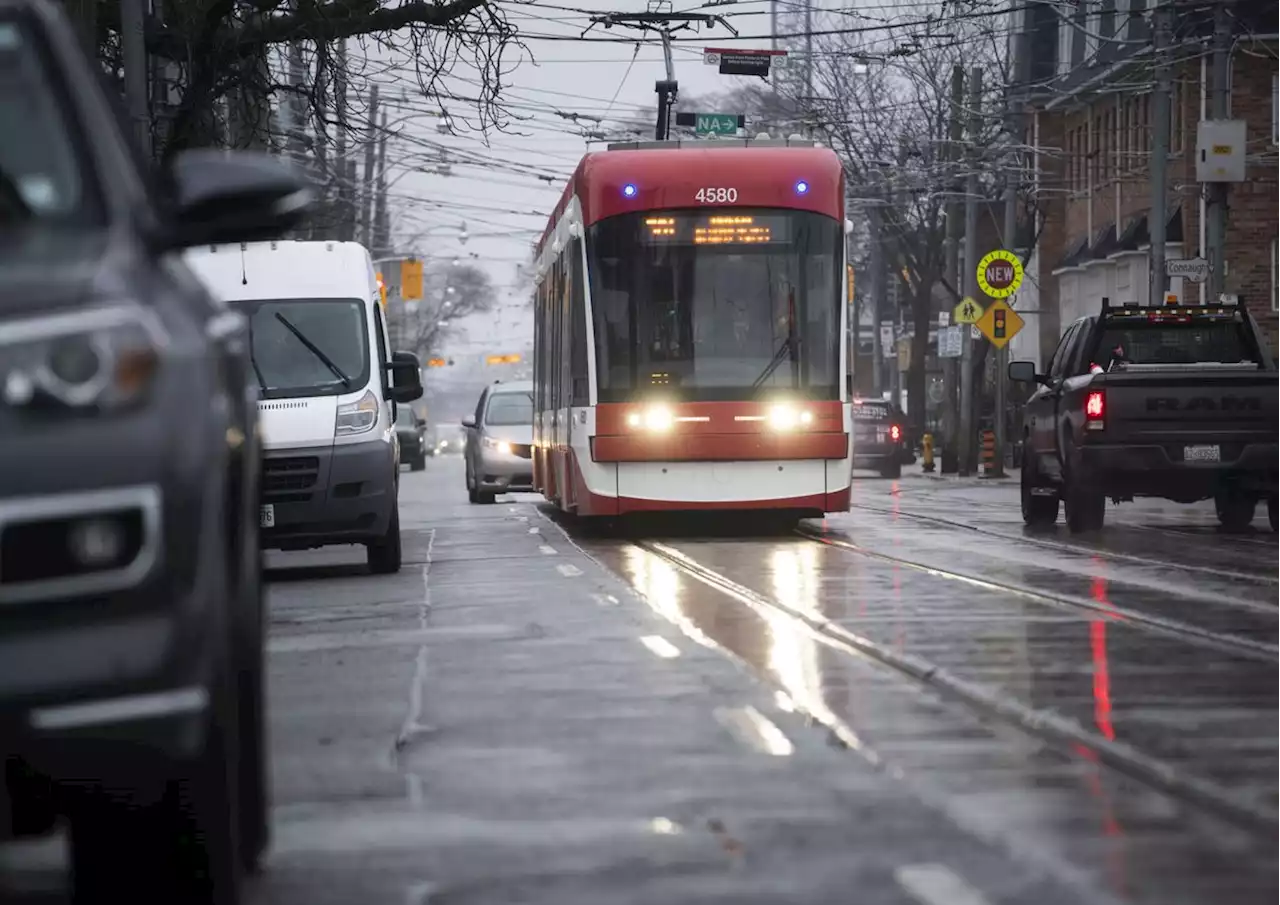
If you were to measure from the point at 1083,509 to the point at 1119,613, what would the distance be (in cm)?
913

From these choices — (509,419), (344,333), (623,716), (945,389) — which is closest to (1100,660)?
(623,716)

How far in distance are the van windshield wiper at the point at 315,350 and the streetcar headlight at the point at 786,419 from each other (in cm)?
435

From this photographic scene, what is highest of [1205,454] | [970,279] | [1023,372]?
[970,279]

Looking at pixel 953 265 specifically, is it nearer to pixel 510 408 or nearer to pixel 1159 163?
pixel 1159 163

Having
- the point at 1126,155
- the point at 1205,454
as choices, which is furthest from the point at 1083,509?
the point at 1126,155

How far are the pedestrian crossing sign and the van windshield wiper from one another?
84.9 feet

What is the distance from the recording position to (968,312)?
4447 cm

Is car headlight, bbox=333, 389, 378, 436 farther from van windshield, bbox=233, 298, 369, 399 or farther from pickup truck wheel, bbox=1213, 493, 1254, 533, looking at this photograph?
pickup truck wheel, bbox=1213, 493, 1254, 533

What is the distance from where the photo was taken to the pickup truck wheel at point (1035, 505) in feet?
79.4

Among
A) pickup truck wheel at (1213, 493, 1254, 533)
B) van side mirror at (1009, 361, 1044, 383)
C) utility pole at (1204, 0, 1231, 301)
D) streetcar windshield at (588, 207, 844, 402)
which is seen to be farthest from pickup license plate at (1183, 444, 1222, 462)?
utility pole at (1204, 0, 1231, 301)

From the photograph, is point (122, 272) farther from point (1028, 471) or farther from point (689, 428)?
point (1028, 471)

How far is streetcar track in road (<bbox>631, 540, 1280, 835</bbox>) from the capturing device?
699cm

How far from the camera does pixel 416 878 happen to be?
6066mm

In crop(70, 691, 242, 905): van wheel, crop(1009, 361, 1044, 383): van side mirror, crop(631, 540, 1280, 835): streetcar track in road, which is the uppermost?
crop(1009, 361, 1044, 383): van side mirror
